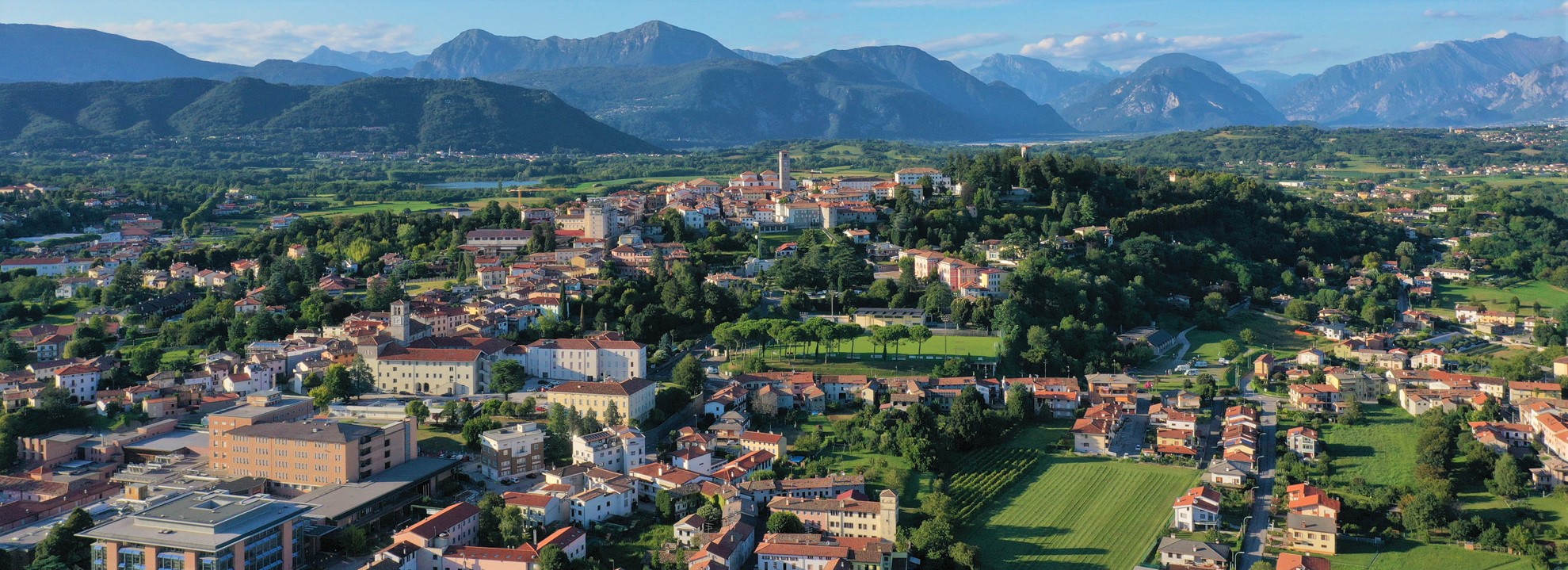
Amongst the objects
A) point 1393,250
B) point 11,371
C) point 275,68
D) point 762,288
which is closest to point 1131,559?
point 762,288

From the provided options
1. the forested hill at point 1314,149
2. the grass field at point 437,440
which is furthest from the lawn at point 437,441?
the forested hill at point 1314,149

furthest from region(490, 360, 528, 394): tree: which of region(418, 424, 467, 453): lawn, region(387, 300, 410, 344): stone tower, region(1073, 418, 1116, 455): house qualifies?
region(1073, 418, 1116, 455): house

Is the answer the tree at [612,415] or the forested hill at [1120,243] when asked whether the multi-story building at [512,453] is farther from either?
the forested hill at [1120,243]

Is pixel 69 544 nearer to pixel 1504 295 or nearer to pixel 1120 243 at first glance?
pixel 1120 243

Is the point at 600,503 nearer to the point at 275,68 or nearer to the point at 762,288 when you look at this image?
the point at 762,288

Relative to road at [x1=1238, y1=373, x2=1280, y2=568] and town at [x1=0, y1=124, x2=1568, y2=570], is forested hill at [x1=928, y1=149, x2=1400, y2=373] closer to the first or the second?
town at [x1=0, y1=124, x2=1568, y2=570]
